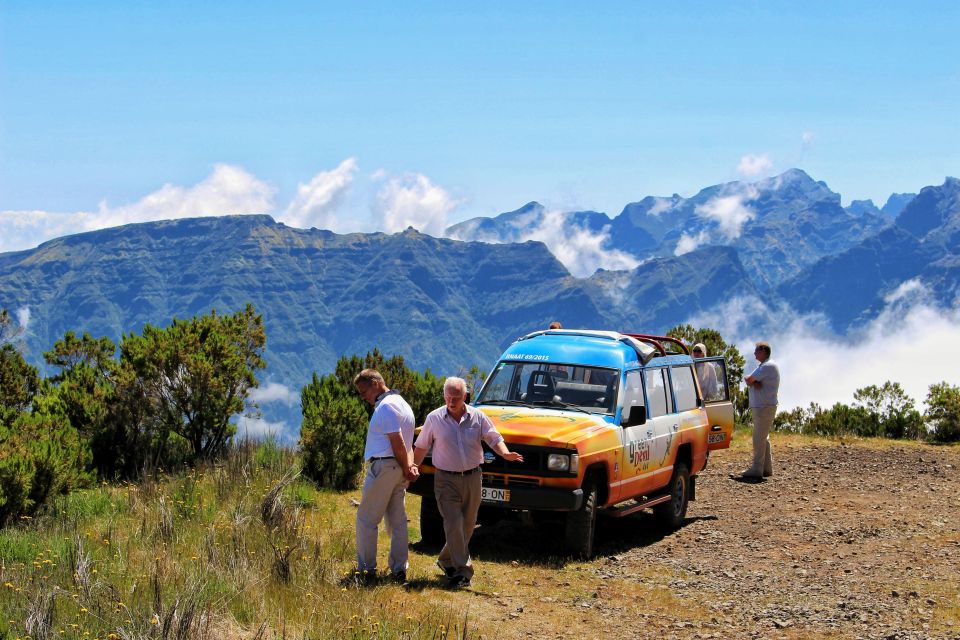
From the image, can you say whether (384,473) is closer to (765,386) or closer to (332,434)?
(332,434)

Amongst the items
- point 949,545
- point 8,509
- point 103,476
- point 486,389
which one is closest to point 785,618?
point 949,545

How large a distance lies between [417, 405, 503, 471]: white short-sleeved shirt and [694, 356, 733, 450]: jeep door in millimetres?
7404

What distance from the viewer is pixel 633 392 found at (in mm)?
12188

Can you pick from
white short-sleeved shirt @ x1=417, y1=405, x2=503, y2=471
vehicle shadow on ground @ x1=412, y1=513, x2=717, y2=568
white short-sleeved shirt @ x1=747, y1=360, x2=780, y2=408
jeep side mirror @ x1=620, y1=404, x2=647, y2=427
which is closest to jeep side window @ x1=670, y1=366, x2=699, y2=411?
vehicle shadow on ground @ x1=412, y1=513, x2=717, y2=568

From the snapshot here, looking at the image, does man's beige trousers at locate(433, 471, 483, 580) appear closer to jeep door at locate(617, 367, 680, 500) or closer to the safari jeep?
the safari jeep

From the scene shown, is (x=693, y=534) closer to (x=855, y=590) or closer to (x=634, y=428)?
(x=634, y=428)

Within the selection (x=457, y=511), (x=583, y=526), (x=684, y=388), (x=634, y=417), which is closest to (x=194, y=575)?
(x=457, y=511)

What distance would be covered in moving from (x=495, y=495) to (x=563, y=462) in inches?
31.2

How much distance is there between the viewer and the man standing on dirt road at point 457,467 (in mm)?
9188

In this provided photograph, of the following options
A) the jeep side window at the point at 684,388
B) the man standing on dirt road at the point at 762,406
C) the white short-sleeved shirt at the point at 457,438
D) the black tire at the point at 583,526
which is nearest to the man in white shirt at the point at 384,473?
the white short-sleeved shirt at the point at 457,438

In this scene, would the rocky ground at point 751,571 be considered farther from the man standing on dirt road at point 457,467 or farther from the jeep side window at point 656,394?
the jeep side window at point 656,394

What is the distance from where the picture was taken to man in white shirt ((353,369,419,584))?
29.1 feet

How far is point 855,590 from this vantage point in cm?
955

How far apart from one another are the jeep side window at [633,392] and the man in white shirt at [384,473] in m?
3.59
